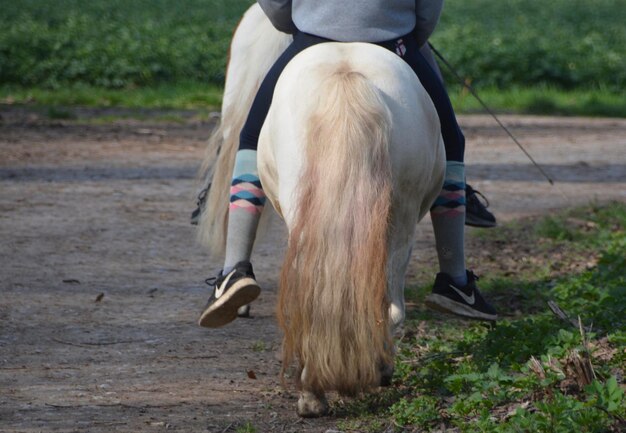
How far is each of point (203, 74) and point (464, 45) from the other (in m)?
4.14

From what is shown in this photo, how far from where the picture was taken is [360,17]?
14.5ft

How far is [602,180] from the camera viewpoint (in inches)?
401

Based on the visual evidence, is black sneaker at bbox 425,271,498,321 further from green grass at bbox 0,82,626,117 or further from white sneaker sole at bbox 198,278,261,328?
green grass at bbox 0,82,626,117

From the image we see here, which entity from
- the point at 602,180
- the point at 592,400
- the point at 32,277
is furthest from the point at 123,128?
the point at 592,400

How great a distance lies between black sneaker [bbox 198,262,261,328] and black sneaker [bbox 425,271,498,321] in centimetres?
→ 81

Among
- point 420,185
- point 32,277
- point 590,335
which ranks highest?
point 420,185

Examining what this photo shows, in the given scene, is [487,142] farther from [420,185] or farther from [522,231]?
[420,185]

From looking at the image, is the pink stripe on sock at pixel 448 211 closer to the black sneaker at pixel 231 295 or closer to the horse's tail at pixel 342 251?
the black sneaker at pixel 231 295

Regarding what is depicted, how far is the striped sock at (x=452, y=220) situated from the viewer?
15.7ft

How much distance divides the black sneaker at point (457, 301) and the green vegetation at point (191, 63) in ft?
33.5

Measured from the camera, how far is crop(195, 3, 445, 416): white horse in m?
3.79

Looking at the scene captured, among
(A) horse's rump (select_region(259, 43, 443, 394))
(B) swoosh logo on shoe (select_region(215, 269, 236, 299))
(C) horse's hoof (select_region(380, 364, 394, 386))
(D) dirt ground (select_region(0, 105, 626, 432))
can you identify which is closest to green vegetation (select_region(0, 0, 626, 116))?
(D) dirt ground (select_region(0, 105, 626, 432))

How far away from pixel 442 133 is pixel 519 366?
1074mm

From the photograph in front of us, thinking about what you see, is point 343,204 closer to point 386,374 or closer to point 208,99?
point 386,374
